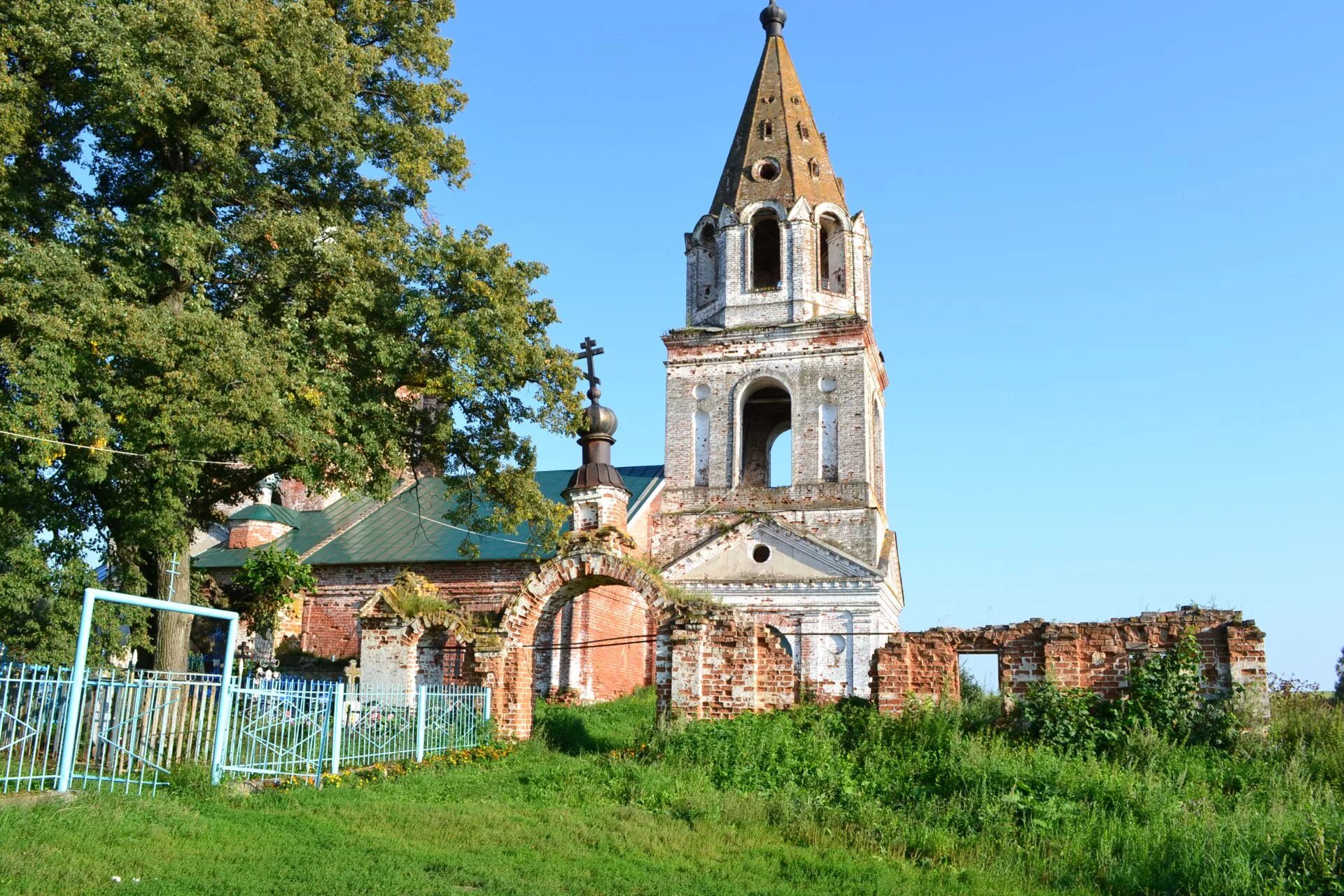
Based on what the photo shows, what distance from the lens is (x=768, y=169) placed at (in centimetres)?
2427

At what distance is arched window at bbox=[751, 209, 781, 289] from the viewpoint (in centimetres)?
2383

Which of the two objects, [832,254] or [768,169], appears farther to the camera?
[768,169]

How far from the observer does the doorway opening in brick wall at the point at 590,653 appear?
69.4ft

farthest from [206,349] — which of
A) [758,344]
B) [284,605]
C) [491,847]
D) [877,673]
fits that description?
[758,344]

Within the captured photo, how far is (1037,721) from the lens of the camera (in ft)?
39.9

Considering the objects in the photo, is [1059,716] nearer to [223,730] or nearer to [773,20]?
[223,730]

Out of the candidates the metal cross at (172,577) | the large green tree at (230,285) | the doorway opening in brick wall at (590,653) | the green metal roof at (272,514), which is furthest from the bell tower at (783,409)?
the metal cross at (172,577)

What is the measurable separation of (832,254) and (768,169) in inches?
91.2

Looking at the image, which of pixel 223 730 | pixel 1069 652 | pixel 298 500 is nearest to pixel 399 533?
pixel 298 500

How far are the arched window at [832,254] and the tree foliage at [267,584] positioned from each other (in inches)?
478

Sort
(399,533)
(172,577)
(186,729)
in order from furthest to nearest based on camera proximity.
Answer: (399,533) → (172,577) → (186,729)

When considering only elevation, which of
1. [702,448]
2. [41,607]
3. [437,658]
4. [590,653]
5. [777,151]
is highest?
[777,151]

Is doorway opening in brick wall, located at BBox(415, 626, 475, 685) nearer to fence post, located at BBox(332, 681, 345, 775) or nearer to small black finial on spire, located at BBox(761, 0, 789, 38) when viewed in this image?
fence post, located at BBox(332, 681, 345, 775)

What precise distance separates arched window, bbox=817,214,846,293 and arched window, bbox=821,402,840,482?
2.77m
